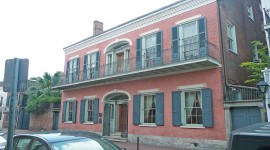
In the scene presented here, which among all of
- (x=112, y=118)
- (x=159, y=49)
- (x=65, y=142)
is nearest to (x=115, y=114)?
(x=112, y=118)

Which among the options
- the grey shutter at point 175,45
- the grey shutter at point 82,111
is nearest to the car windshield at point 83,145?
the grey shutter at point 175,45

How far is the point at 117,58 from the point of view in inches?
713

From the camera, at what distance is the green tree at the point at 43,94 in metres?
23.7

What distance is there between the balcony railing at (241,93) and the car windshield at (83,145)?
28.1 ft

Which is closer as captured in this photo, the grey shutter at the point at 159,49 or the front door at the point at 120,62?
the grey shutter at the point at 159,49

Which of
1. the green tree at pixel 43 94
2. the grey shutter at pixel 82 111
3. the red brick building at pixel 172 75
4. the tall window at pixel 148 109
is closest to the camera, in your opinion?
the red brick building at pixel 172 75

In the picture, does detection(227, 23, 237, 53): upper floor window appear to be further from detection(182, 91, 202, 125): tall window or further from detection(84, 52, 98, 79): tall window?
detection(84, 52, 98, 79): tall window

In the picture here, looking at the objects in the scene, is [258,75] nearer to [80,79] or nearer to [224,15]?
[224,15]

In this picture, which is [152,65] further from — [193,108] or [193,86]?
[193,108]

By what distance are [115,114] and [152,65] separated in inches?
203

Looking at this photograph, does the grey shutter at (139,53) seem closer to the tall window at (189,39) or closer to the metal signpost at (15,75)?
the tall window at (189,39)

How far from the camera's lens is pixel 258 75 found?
12.9 m

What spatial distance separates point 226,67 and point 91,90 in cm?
1063

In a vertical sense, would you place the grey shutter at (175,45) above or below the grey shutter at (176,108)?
above
